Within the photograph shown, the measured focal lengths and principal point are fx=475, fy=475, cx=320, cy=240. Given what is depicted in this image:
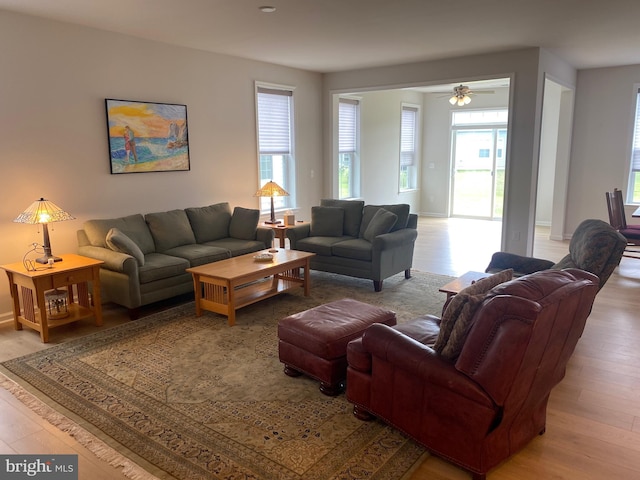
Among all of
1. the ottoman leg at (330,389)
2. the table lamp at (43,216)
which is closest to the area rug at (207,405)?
the ottoman leg at (330,389)

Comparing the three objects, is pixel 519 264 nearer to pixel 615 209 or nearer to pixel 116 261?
pixel 615 209

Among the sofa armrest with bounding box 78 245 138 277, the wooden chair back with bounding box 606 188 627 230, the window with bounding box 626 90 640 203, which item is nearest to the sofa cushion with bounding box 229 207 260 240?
the sofa armrest with bounding box 78 245 138 277

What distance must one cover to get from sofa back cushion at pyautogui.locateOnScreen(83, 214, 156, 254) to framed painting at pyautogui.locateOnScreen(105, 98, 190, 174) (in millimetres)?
555

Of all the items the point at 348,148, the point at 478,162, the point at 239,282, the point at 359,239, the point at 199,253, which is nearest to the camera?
the point at 239,282

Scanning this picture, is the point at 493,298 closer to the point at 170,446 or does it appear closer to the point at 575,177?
the point at 170,446

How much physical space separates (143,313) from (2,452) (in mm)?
2121

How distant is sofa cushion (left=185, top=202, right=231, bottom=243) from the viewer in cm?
549

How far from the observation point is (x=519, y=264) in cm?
423

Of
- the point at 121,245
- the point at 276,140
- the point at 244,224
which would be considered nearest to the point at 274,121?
the point at 276,140

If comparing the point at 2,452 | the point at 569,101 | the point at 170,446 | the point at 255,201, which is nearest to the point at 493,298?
the point at 170,446

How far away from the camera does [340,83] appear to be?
734 centimetres

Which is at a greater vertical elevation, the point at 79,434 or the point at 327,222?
the point at 327,222

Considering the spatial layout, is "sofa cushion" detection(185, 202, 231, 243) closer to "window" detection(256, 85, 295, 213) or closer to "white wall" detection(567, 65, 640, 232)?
"window" detection(256, 85, 295, 213)

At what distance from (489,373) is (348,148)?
6827 mm
